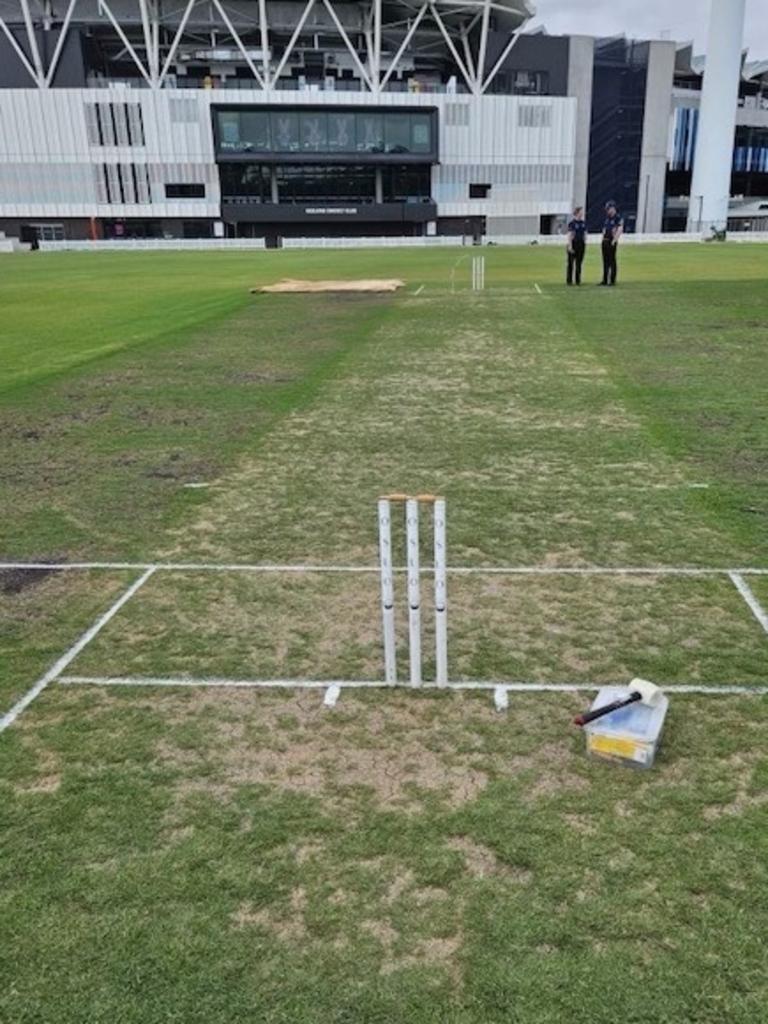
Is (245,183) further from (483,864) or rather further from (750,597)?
(483,864)

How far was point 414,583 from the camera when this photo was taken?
5137 mm

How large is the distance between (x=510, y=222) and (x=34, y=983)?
101915 mm

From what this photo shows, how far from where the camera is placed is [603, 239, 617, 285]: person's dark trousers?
94.0 feet

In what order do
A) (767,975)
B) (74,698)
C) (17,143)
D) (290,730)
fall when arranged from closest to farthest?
(767,975) → (290,730) → (74,698) → (17,143)

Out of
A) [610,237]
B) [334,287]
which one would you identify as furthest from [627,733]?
[334,287]

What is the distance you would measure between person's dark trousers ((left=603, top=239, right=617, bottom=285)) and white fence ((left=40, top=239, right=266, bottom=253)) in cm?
5086

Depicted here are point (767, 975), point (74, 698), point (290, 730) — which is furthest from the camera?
point (74, 698)

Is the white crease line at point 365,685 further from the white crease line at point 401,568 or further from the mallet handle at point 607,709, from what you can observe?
the white crease line at point 401,568

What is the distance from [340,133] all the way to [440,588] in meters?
95.8

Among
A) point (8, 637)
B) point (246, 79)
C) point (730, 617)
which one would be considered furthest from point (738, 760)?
point (246, 79)

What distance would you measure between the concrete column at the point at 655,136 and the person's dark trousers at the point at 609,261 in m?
83.1

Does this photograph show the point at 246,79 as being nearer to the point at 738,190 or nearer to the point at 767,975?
the point at 738,190

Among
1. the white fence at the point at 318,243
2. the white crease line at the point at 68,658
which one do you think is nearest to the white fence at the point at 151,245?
the white fence at the point at 318,243

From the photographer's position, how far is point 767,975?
344 centimetres
